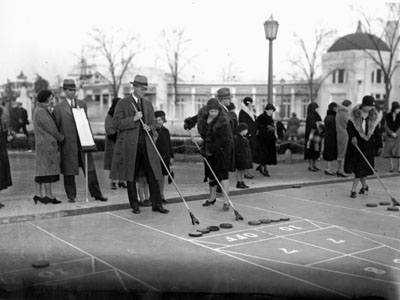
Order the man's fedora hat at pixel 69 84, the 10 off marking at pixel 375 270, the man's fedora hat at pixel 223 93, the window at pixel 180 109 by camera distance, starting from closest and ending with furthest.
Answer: the 10 off marking at pixel 375 270 → the man's fedora hat at pixel 69 84 → the man's fedora hat at pixel 223 93 → the window at pixel 180 109

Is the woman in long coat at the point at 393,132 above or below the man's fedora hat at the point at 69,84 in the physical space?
below

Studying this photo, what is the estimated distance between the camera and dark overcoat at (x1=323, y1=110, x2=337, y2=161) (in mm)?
11758

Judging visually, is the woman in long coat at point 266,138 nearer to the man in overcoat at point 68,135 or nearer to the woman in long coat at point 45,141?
the man in overcoat at point 68,135

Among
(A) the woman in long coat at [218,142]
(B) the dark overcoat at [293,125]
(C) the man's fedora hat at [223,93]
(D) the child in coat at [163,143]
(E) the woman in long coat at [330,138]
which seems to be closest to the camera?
(A) the woman in long coat at [218,142]

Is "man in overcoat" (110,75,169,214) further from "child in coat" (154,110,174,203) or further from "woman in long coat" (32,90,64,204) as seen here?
"woman in long coat" (32,90,64,204)

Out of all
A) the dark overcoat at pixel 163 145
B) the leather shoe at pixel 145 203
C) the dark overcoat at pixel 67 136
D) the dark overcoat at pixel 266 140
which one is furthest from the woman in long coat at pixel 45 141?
the dark overcoat at pixel 266 140

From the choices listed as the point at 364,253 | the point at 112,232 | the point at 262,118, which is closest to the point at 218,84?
the point at 262,118

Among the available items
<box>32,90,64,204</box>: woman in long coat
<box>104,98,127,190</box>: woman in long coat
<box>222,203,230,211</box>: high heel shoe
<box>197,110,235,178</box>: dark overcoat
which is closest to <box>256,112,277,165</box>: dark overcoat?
<box>104,98,127,190</box>: woman in long coat

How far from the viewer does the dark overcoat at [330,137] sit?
38.6 feet

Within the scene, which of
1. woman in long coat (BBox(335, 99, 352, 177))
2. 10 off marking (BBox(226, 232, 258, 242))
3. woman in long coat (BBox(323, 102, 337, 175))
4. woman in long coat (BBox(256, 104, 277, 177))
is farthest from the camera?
woman in long coat (BBox(323, 102, 337, 175))

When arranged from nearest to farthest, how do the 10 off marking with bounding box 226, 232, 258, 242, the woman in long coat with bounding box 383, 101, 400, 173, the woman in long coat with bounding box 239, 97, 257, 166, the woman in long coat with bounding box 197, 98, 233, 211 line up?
1. the 10 off marking with bounding box 226, 232, 258, 242
2. the woman in long coat with bounding box 197, 98, 233, 211
3. the woman in long coat with bounding box 239, 97, 257, 166
4. the woman in long coat with bounding box 383, 101, 400, 173

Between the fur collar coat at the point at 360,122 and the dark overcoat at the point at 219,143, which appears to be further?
the fur collar coat at the point at 360,122

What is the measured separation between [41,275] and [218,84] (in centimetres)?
537

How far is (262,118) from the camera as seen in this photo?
11180 millimetres
